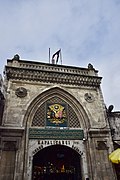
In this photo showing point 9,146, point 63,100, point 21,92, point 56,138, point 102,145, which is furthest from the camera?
point 63,100

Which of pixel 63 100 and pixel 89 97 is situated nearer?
pixel 63 100

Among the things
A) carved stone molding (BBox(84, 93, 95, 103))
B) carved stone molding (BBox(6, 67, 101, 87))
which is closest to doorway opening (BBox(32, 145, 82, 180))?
carved stone molding (BBox(84, 93, 95, 103))

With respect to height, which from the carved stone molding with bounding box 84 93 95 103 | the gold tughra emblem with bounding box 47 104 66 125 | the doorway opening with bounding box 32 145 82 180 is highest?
the carved stone molding with bounding box 84 93 95 103

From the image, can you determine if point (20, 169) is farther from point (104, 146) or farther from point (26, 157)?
point (104, 146)

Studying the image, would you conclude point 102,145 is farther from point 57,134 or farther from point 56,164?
point 56,164

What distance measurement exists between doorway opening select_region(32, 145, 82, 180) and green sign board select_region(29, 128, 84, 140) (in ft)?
2.42

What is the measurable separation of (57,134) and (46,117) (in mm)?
1286

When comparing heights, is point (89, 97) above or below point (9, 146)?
above

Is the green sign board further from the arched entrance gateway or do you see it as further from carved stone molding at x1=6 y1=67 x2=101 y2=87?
carved stone molding at x1=6 y1=67 x2=101 y2=87

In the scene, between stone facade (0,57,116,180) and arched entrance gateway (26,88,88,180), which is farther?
arched entrance gateway (26,88,88,180)

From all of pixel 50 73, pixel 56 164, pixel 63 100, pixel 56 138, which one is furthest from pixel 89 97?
pixel 56 164

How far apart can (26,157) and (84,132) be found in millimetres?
3787

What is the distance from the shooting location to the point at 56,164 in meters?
11.3

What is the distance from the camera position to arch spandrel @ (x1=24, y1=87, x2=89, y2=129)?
10109 millimetres
